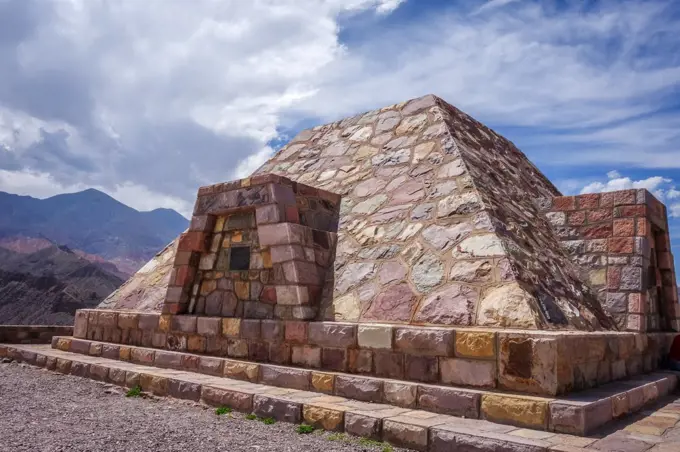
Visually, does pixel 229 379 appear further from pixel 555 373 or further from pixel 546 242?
pixel 546 242

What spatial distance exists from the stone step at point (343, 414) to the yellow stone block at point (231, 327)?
56 cm

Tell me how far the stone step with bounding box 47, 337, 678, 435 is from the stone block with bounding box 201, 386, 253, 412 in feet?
1.85

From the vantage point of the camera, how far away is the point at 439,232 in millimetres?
6555

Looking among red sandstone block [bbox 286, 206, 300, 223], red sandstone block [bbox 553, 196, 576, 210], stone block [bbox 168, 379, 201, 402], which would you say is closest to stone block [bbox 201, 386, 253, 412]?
stone block [bbox 168, 379, 201, 402]

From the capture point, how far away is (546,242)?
745cm

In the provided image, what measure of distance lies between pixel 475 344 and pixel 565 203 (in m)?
4.19

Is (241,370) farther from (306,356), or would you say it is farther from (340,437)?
(340,437)

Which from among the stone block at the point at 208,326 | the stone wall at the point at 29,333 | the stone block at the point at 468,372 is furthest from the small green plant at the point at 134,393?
the stone wall at the point at 29,333

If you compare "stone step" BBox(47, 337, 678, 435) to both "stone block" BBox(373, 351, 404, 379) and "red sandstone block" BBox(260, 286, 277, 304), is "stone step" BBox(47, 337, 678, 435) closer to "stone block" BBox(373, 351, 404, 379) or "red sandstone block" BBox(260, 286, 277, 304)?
"stone block" BBox(373, 351, 404, 379)

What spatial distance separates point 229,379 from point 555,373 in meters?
3.80

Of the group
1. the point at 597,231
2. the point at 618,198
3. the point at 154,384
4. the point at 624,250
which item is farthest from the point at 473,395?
the point at 618,198

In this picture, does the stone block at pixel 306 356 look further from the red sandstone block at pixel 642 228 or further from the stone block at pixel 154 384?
the red sandstone block at pixel 642 228

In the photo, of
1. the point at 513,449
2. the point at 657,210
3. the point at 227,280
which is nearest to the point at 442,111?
the point at 657,210

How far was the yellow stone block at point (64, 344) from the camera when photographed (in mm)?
Answer: 9359
